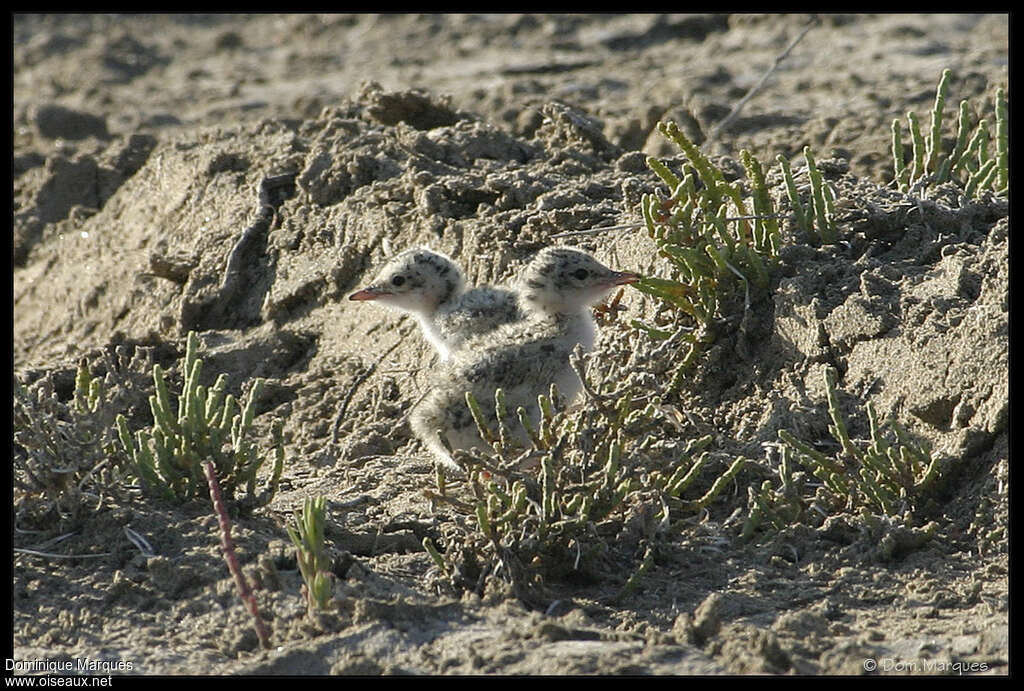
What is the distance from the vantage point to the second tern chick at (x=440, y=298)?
5.88 metres

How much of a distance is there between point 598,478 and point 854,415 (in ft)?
3.11

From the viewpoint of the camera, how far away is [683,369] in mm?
5414

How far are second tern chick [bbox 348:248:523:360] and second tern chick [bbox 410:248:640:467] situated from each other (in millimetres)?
193

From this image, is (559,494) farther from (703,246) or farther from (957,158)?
(957,158)

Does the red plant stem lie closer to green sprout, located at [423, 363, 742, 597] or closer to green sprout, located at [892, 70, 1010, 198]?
green sprout, located at [423, 363, 742, 597]

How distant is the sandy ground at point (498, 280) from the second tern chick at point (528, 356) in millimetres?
180

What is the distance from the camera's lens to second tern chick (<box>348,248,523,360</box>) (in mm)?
5879

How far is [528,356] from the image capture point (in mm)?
5371

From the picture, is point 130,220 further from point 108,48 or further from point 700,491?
point 108,48

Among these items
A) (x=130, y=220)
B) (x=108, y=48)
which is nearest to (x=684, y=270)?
(x=130, y=220)

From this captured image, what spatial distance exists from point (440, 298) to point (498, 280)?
0.43 metres

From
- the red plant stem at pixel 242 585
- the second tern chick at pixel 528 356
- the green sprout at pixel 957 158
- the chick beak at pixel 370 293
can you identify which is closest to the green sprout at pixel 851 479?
the second tern chick at pixel 528 356

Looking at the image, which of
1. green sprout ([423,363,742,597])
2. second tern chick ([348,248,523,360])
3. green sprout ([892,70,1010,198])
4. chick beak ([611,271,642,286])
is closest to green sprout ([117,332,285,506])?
green sprout ([423,363,742,597])

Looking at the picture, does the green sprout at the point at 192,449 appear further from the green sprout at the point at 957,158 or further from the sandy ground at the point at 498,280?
the green sprout at the point at 957,158
